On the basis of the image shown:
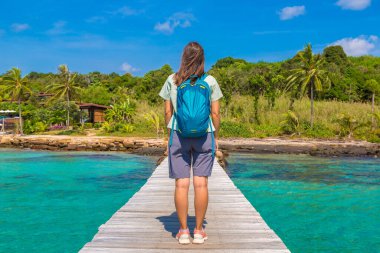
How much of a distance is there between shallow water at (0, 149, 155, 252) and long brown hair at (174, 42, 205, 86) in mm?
4234

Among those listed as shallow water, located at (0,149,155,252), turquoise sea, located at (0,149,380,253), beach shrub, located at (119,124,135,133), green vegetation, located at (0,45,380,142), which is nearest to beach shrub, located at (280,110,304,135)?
green vegetation, located at (0,45,380,142)

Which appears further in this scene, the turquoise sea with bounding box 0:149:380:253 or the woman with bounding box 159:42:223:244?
the turquoise sea with bounding box 0:149:380:253

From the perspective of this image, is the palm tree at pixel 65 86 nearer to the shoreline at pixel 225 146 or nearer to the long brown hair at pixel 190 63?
the shoreline at pixel 225 146

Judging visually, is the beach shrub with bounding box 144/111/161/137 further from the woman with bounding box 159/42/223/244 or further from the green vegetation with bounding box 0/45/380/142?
the woman with bounding box 159/42/223/244

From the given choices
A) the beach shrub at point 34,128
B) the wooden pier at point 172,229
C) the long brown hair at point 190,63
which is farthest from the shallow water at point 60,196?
the beach shrub at point 34,128

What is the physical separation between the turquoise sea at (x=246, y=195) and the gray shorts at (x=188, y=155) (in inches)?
141

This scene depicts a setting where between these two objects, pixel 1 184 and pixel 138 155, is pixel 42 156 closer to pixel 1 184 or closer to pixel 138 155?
pixel 138 155

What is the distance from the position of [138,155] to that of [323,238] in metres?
14.2

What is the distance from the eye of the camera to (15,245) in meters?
6.25

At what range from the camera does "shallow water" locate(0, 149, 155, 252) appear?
666 cm

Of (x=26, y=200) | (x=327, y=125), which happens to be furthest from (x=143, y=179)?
(x=327, y=125)

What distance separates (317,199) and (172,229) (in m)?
6.59

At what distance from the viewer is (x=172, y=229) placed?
3938 mm

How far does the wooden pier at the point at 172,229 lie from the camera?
332 centimetres
